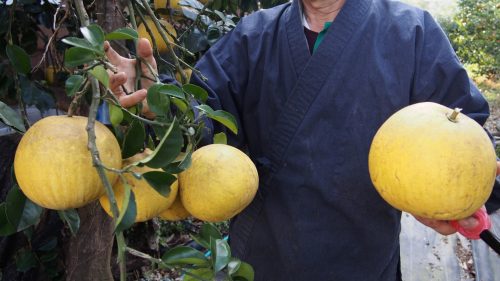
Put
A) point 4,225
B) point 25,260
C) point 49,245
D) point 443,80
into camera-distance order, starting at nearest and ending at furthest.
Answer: point 4,225, point 443,80, point 25,260, point 49,245

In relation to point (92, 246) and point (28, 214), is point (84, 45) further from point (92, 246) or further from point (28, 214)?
point (92, 246)

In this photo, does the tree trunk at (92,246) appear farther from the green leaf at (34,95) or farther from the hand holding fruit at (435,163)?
the hand holding fruit at (435,163)

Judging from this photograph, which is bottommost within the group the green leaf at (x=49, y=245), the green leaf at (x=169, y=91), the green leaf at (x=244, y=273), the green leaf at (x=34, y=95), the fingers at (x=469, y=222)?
the green leaf at (x=49, y=245)

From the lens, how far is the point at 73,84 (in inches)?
24.2

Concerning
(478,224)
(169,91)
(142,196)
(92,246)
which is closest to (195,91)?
(169,91)

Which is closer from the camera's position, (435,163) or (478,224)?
(435,163)

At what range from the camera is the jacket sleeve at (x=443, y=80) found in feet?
3.33

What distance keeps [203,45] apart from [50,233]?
1006 mm

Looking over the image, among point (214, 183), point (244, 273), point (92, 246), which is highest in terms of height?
point (214, 183)

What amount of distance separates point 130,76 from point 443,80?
644mm

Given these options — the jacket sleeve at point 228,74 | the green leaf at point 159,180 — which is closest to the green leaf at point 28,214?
the green leaf at point 159,180

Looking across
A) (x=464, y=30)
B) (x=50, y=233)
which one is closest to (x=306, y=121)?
(x=50, y=233)

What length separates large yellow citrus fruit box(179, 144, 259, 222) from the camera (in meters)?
0.73

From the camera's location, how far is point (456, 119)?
704 millimetres
